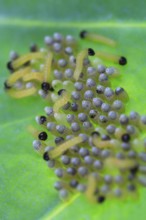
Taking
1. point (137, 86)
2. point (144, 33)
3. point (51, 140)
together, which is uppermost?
point (144, 33)

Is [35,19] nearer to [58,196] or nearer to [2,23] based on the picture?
[2,23]

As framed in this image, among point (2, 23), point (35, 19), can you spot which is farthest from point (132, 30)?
point (2, 23)

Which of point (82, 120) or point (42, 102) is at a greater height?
point (42, 102)

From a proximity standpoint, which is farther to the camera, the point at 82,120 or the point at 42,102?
the point at 42,102
